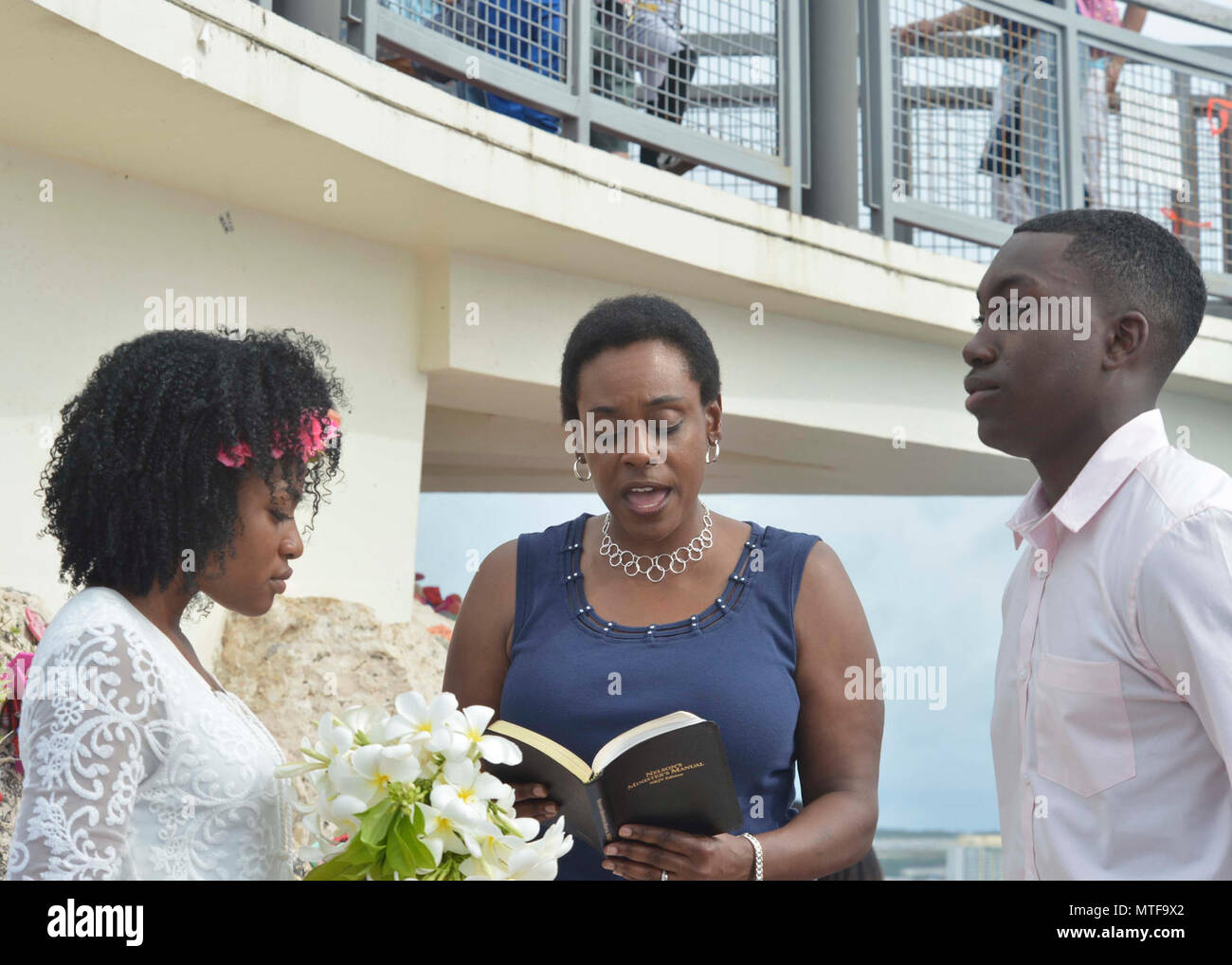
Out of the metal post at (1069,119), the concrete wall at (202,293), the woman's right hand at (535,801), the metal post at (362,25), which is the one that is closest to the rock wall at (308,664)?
the concrete wall at (202,293)

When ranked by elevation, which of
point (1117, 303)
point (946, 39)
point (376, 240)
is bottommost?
point (1117, 303)

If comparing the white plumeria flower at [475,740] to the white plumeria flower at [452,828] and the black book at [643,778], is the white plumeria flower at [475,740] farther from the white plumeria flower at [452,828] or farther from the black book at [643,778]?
the black book at [643,778]

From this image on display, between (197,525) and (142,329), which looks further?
(142,329)

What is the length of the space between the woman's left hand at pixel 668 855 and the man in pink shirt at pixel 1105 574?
56 cm

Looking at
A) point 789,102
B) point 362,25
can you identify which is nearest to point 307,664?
point 362,25

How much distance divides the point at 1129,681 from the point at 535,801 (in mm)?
1054

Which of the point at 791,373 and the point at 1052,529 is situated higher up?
the point at 791,373

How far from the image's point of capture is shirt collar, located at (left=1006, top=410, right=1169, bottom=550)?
2.49m

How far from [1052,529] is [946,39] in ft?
19.6

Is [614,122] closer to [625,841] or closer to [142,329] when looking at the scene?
[142,329]
